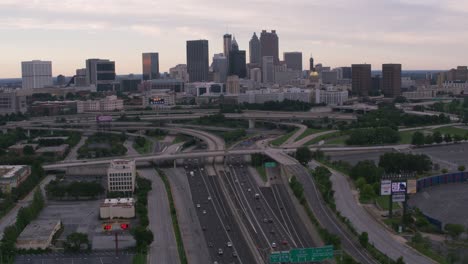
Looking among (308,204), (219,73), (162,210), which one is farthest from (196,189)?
(219,73)

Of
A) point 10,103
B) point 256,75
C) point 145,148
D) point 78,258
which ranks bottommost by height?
point 78,258

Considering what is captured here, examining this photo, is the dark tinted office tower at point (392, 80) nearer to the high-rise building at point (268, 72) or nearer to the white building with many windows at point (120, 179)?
the high-rise building at point (268, 72)

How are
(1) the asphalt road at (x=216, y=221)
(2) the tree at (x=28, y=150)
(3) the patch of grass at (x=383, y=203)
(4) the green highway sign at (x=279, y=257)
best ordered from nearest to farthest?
(4) the green highway sign at (x=279, y=257) < (1) the asphalt road at (x=216, y=221) < (3) the patch of grass at (x=383, y=203) < (2) the tree at (x=28, y=150)

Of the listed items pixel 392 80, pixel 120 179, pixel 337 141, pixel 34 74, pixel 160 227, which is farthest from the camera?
pixel 34 74

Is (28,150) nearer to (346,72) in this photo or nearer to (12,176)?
(12,176)

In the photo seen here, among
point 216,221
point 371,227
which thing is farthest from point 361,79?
point 371,227

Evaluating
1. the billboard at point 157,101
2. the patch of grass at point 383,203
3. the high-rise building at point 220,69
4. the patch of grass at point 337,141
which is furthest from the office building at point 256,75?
the patch of grass at point 383,203

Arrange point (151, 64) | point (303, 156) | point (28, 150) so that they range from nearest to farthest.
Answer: point (303, 156)
point (28, 150)
point (151, 64)
